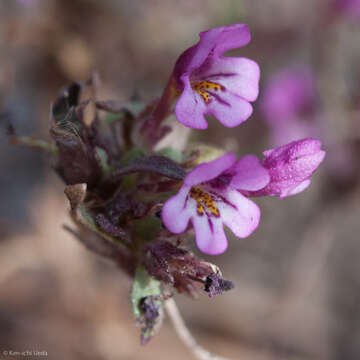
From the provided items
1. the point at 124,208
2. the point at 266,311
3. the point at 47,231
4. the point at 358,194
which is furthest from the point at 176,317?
the point at 358,194

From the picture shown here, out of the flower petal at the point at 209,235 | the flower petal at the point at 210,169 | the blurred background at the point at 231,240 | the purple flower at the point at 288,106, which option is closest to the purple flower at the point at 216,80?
the flower petal at the point at 210,169

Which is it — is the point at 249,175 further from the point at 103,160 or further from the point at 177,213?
the point at 103,160

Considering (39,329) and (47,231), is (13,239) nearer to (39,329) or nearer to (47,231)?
(47,231)

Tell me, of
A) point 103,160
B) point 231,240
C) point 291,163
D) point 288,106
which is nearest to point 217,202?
point 291,163

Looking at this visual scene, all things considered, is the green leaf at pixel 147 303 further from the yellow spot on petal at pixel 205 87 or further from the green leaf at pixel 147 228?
the yellow spot on petal at pixel 205 87

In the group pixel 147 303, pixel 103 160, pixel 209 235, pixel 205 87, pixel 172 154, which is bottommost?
pixel 147 303

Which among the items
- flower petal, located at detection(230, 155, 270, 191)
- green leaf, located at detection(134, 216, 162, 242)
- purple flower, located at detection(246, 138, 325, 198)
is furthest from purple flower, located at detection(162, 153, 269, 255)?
green leaf, located at detection(134, 216, 162, 242)
